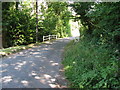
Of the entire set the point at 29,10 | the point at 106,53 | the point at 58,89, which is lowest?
the point at 58,89

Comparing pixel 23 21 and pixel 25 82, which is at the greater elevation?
pixel 23 21

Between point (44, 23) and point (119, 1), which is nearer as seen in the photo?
point (119, 1)

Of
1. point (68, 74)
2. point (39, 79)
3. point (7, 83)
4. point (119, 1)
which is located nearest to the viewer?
point (119, 1)

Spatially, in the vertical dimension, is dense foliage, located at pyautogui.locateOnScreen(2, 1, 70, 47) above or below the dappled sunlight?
above

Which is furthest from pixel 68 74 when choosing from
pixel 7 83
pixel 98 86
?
pixel 7 83

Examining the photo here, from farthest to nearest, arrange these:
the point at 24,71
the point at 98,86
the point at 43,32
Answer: the point at 43,32, the point at 24,71, the point at 98,86

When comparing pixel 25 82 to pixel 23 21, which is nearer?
pixel 25 82

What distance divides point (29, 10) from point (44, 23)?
2.77 metres

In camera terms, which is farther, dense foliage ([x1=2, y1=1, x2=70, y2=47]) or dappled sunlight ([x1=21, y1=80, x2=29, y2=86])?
dense foliage ([x1=2, y1=1, x2=70, y2=47])

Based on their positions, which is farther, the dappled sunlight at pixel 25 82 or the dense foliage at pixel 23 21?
the dense foliage at pixel 23 21

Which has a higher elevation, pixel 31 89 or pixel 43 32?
pixel 43 32

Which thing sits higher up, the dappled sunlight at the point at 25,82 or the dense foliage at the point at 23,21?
the dense foliage at the point at 23,21

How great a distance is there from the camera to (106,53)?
13.5 ft

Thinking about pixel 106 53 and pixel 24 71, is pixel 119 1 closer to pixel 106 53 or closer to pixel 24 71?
pixel 106 53
